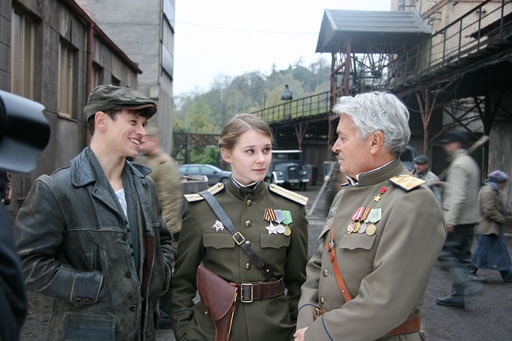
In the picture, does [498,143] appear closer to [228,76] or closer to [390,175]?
[390,175]

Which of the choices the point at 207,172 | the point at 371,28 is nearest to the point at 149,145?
the point at 371,28

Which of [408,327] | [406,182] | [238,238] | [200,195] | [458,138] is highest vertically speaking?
[458,138]

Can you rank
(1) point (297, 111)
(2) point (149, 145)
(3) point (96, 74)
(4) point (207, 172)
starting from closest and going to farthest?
1. (2) point (149, 145)
2. (3) point (96, 74)
3. (4) point (207, 172)
4. (1) point (297, 111)

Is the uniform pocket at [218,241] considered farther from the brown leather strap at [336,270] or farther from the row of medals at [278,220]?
the brown leather strap at [336,270]

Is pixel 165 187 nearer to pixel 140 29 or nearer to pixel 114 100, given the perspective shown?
pixel 114 100

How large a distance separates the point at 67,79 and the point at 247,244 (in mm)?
9516

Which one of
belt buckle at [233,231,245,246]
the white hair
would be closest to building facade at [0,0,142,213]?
belt buckle at [233,231,245,246]

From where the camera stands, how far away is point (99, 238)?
2.09m

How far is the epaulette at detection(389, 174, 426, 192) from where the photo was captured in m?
1.92

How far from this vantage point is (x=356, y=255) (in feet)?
6.46

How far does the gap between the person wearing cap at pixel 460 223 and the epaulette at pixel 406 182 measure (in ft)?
13.4

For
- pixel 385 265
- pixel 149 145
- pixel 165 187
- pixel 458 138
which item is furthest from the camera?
pixel 458 138

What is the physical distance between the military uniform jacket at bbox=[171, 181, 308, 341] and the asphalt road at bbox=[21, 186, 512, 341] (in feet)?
7.60

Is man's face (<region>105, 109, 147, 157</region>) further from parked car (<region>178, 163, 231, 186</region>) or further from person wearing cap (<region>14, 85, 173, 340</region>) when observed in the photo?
parked car (<region>178, 163, 231, 186</region>)
